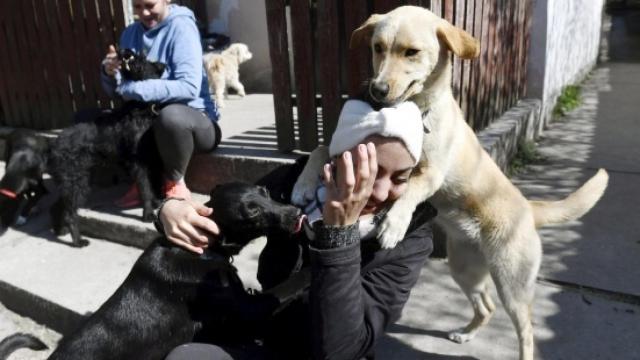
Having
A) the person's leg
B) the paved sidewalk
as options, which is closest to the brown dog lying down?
the paved sidewalk

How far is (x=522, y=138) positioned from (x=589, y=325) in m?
2.69

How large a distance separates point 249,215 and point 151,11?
8.06 feet

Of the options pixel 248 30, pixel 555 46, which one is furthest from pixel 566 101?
pixel 248 30

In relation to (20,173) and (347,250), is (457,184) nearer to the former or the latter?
(347,250)

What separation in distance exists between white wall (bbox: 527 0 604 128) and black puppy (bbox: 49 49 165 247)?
377 centimetres

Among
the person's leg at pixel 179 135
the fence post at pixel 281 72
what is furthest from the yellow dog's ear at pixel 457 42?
the person's leg at pixel 179 135

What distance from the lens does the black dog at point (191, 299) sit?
7.04ft

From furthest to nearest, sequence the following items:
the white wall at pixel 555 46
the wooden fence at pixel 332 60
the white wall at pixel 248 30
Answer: the white wall at pixel 248 30, the white wall at pixel 555 46, the wooden fence at pixel 332 60

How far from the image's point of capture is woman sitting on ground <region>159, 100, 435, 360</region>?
170 cm

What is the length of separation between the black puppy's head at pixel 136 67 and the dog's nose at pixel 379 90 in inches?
91.3

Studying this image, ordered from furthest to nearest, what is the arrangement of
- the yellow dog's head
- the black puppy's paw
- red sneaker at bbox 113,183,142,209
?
red sneaker at bbox 113,183,142,209 → the black puppy's paw → the yellow dog's head

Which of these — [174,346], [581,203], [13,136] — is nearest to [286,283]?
[174,346]

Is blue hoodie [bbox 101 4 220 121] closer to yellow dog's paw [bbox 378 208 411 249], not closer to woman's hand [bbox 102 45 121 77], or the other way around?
woman's hand [bbox 102 45 121 77]

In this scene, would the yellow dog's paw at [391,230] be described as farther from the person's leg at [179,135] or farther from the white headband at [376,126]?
the person's leg at [179,135]
